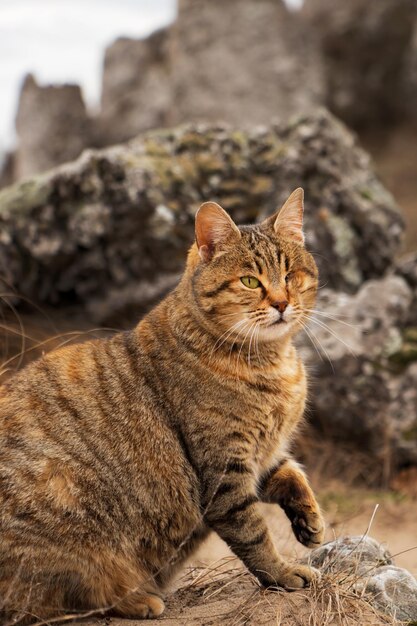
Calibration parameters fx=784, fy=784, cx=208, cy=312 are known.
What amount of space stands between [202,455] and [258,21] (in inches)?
493

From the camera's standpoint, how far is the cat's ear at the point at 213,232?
3398 millimetres

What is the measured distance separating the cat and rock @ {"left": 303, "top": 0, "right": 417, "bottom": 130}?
12.7 meters

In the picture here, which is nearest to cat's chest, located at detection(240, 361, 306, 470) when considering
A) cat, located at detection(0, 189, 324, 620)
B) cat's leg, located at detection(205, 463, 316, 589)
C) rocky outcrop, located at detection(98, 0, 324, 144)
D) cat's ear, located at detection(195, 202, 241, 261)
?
cat, located at detection(0, 189, 324, 620)

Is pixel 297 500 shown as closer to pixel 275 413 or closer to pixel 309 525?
pixel 309 525

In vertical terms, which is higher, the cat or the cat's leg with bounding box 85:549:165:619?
the cat

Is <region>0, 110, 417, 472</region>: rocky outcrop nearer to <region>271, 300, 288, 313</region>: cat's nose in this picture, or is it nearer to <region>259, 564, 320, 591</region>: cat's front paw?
<region>271, 300, 288, 313</region>: cat's nose

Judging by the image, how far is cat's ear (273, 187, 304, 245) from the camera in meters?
3.56

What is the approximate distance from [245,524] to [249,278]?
1.02 metres

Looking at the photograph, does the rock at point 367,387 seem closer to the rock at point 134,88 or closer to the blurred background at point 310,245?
the blurred background at point 310,245

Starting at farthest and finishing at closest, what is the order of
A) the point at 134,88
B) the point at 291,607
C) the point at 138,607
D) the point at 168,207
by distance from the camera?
1. the point at 134,88
2. the point at 168,207
3. the point at 138,607
4. the point at 291,607

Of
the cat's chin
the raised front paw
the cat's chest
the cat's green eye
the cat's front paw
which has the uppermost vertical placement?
the cat's green eye

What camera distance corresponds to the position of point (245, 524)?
9.75 ft

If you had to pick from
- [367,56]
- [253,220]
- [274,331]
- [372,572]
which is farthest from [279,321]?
[367,56]

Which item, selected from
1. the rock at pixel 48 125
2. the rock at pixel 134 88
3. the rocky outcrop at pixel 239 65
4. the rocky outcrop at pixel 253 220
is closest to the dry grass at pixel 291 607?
the rocky outcrop at pixel 253 220
